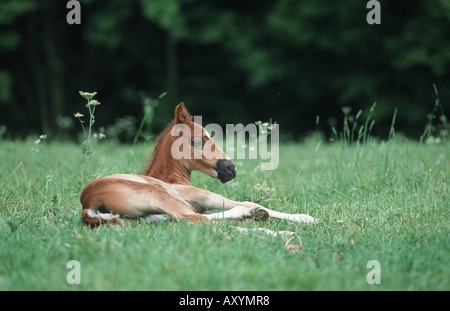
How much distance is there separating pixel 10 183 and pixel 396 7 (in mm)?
13893

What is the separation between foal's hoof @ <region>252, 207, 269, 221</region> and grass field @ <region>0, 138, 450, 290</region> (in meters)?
0.08

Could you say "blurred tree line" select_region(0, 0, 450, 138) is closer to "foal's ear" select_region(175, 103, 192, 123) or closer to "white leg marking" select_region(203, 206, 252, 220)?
"foal's ear" select_region(175, 103, 192, 123)

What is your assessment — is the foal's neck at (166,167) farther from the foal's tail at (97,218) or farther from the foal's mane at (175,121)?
the foal's tail at (97,218)

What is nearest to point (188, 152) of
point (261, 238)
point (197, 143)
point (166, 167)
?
point (197, 143)

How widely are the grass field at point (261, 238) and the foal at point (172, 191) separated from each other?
160 mm

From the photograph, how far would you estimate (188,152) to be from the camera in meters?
5.60

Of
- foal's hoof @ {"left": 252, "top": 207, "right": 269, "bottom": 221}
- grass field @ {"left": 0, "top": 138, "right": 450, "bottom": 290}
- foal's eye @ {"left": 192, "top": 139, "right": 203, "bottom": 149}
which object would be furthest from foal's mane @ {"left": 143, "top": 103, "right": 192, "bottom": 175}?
foal's hoof @ {"left": 252, "top": 207, "right": 269, "bottom": 221}

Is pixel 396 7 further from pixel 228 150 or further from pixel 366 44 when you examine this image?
pixel 228 150

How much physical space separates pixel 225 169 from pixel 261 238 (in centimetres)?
113

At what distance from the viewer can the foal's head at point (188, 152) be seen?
5.54 metres

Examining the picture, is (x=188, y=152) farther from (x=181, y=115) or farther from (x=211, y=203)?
(x=211, y=203)
